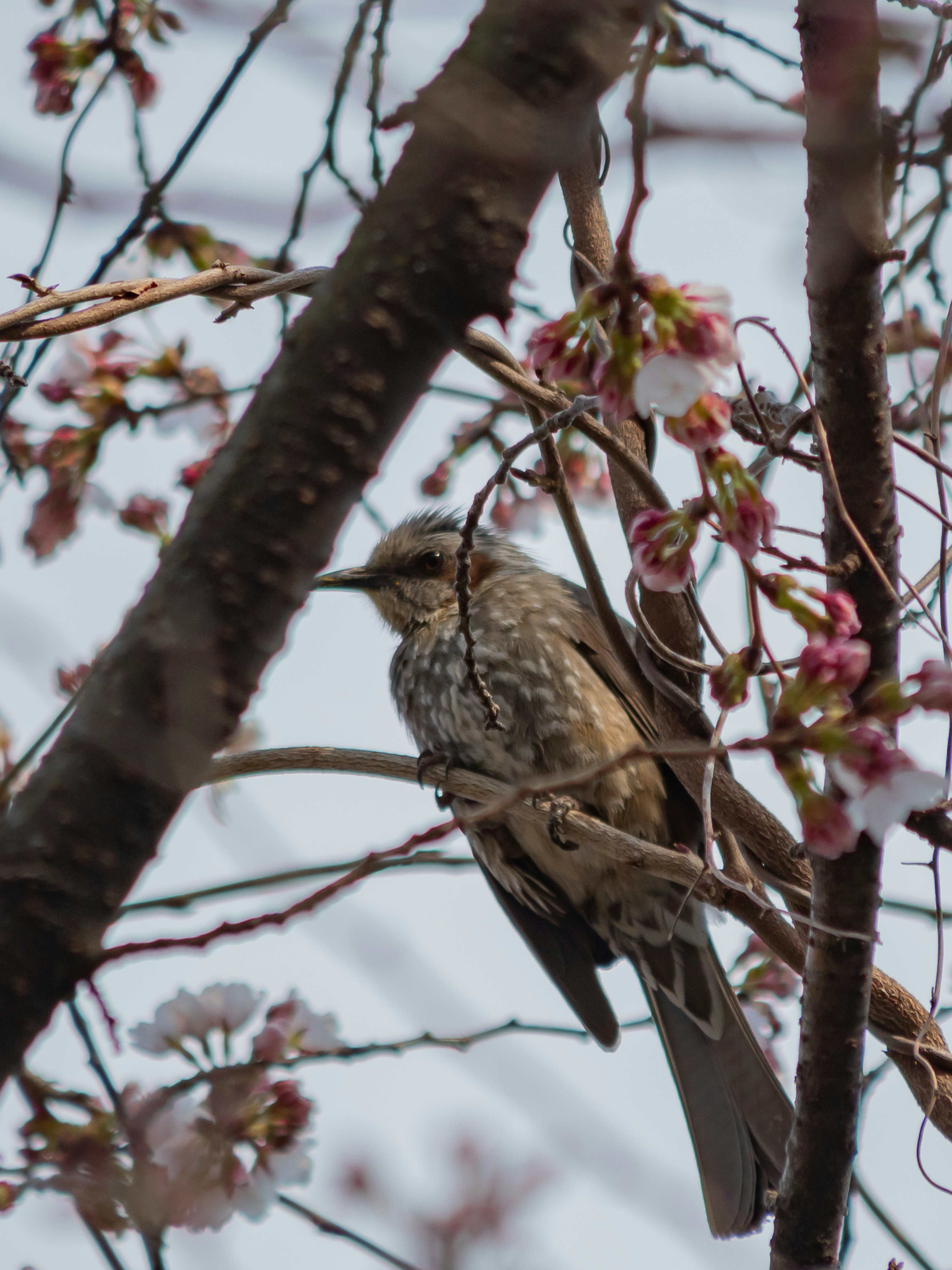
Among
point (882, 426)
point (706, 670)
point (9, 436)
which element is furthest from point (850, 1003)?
point (9, 436)

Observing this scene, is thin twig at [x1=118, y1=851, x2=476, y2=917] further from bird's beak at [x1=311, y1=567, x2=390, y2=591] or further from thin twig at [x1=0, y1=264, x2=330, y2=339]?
bird's beak at [x1=311, y1=567, x2=390, y2=591]

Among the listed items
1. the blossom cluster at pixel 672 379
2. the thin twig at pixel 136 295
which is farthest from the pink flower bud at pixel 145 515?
the blossom cluster at pixel 672 379

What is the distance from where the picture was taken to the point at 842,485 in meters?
1.81

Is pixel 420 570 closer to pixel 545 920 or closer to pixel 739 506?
A: pixel 545 920

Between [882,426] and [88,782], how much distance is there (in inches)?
48.7

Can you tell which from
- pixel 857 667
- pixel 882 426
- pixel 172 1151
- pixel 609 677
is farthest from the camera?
pixel 609 677

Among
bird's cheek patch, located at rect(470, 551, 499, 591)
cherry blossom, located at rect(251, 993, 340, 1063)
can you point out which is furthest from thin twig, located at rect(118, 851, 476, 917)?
bird's cheek patch, located at rect(470, 551, 499, 591)

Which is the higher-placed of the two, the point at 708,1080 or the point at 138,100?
the point at 138,100

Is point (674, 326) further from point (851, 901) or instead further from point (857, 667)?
point (851, 901)

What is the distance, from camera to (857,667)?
1.47m

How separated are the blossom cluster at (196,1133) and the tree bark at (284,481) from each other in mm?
540

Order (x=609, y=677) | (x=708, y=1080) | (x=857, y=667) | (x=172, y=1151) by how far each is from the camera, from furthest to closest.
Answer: (x=609, y=677) < (x=708, y=1080) < (x=172, y=1151) < (x=857, y=667)

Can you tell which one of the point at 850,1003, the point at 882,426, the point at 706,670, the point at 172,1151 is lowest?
the point at 172,1151

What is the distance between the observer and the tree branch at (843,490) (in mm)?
1564
